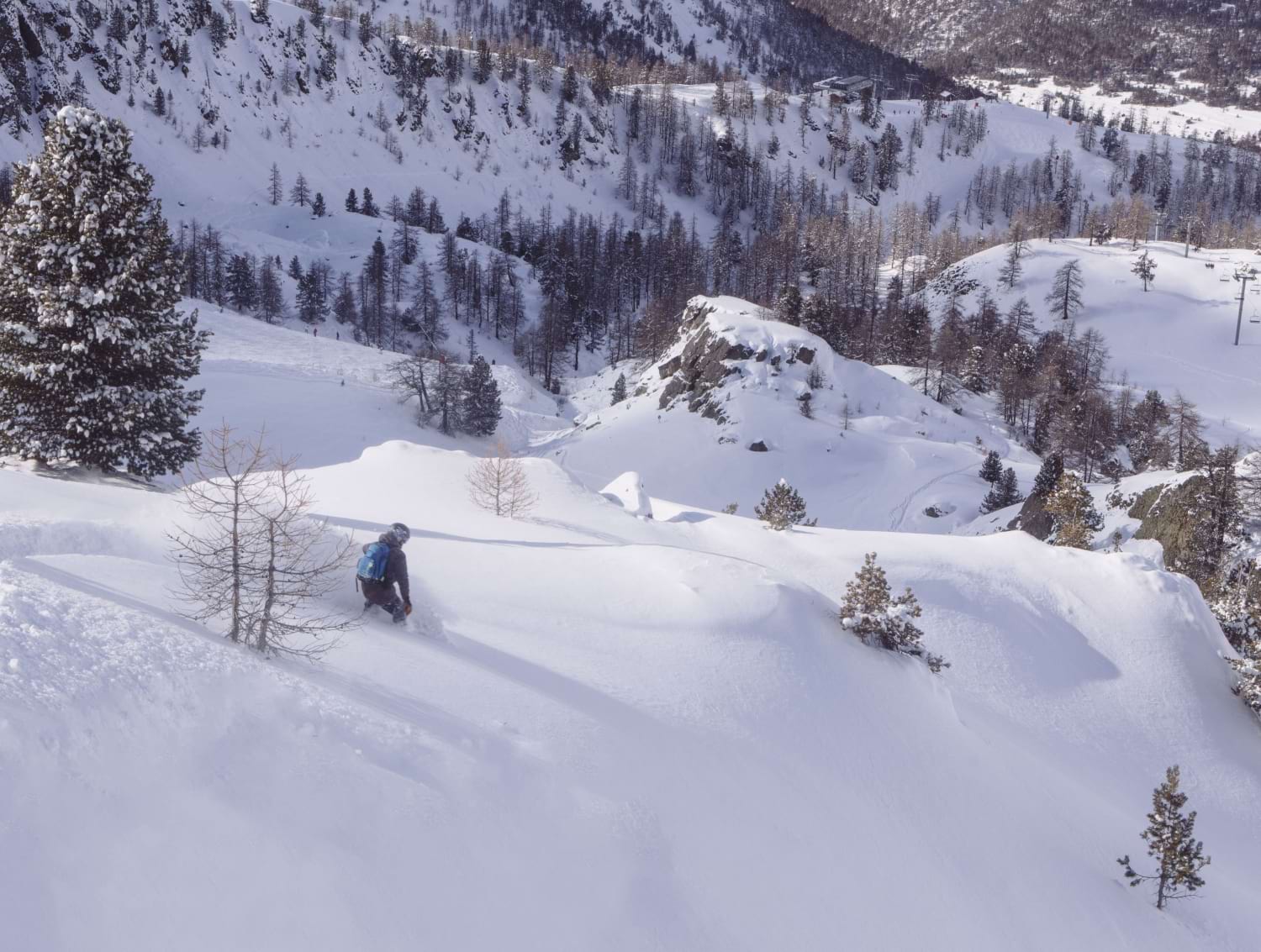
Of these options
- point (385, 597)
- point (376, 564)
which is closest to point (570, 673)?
point (385, 597)

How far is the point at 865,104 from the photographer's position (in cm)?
16750

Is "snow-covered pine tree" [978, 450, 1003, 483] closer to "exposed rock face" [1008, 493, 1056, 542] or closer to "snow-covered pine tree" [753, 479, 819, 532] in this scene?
"exposed rock face" [1008, 493, 1056, 542]

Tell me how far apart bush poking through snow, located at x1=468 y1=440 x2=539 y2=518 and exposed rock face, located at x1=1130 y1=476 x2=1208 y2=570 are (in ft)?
76.3

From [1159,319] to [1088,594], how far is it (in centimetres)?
8669

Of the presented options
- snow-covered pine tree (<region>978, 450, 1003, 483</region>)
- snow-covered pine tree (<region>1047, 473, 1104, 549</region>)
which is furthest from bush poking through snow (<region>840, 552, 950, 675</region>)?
snow-covered pine tree (<region>978, 450, 1003, 483</region>)

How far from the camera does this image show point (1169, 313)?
278 feet

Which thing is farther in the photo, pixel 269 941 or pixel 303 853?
pixel 303 853

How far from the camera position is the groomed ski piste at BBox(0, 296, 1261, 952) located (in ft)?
14.8

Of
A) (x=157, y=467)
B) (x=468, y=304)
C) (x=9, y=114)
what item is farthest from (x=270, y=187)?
(x=157, y=467)

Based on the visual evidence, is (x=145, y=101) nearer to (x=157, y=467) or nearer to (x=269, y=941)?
(x=157, y=467)

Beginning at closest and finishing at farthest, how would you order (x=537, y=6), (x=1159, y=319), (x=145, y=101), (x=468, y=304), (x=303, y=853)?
(x=303, y=853) < (x=1159, y=319) < (x=468, y=304) < (x=145, y=101) < (x=537, y=6)

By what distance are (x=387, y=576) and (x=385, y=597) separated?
27cm

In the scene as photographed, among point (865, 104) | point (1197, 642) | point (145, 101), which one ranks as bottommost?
point (1197, 642)

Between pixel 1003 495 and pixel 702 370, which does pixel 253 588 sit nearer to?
pixel 1003 495
